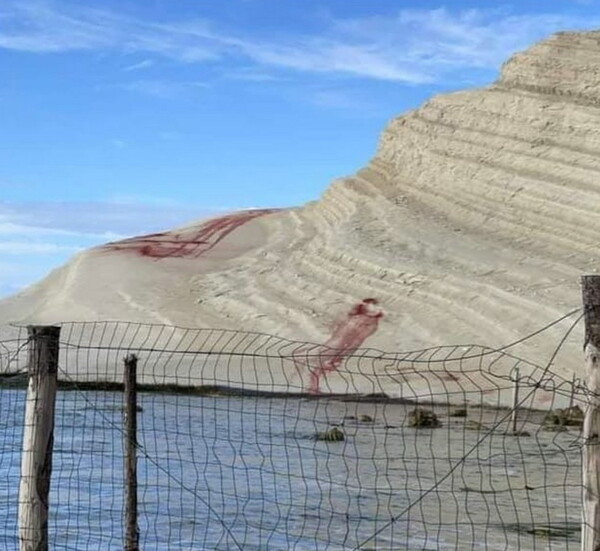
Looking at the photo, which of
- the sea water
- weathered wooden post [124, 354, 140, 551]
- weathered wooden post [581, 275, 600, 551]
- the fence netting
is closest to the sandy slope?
the fence netting

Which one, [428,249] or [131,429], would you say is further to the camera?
[428,249]

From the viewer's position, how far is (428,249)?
40.8 m

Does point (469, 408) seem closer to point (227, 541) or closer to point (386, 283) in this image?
point (386, 283)

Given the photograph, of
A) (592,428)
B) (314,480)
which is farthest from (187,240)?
(592,428)

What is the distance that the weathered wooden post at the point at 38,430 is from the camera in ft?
26.3

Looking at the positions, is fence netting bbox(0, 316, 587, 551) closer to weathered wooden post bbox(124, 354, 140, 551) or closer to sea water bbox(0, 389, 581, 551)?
sea water bbox(0, 389, 581, 551)

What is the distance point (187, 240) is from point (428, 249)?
13.3 meters

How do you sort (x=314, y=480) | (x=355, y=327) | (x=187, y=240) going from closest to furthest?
1. (x=314, y=480)
2. (x=355, y=327)
3. (x=187, y=240)

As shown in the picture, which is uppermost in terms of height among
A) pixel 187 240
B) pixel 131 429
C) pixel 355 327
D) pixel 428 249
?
pixel 187 240

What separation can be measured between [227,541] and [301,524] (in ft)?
4.99

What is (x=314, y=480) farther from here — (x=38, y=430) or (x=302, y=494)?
(x=38, y=430)

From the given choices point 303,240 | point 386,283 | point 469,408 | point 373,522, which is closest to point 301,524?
point 373,522

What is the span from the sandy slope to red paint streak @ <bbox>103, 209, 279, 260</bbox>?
0.61 feet

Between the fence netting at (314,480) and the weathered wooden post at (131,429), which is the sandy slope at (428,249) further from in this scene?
the weathered wooden post at (131,429)
